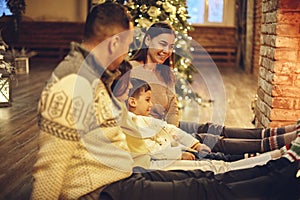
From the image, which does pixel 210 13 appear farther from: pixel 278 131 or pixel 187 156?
pixel 187 156

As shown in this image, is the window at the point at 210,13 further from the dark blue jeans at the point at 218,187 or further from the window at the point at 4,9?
the dark blue jeans at the point at 218,187

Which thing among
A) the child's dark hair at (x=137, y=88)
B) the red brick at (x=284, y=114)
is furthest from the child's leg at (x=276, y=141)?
the red brick at (x=284, y=114)

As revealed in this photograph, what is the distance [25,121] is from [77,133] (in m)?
3.12

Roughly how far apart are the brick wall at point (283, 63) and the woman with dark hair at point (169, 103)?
0.76 metres

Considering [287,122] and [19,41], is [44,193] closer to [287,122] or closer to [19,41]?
[287,122]

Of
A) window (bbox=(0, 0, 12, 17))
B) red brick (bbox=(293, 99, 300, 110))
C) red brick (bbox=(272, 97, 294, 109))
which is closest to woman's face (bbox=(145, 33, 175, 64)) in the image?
red brick (bbox=(272, 97, 294, 109))

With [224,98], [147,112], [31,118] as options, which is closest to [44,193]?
[147,112]

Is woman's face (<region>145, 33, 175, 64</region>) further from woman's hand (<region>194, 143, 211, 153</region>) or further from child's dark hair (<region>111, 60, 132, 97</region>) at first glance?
child's dark hair (<region>111, 60, 132, 97</region>)

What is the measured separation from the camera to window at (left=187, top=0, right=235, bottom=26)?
11227 millimetres

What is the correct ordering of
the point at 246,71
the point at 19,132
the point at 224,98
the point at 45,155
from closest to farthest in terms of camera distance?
the point at 45,155 → the point at 19,132 → the point at 224,98 → the point at 246,71

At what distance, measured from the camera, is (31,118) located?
459cm

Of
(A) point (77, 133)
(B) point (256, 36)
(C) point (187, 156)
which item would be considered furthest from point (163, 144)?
(B) point (256, 36)

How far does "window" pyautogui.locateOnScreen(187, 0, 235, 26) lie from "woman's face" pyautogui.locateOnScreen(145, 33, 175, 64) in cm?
880

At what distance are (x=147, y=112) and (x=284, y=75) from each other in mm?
1373
